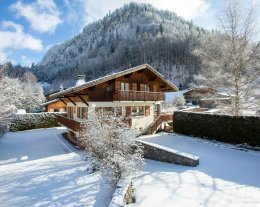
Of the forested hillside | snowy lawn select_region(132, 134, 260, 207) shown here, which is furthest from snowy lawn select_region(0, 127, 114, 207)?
the forested hillside

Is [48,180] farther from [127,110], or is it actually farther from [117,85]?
[117,85]

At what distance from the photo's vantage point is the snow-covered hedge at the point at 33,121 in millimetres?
32812

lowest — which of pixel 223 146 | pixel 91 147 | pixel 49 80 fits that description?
pixel 223 146

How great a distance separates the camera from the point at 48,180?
1238 centimetres

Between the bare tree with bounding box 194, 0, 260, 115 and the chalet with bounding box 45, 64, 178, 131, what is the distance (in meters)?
7.26

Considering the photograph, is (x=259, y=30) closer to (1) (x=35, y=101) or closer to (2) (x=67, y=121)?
(2) (x=67, y=121)

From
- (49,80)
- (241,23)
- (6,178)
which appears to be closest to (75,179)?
(6,178)

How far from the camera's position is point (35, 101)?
180 feet

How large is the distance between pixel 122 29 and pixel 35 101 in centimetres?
14303

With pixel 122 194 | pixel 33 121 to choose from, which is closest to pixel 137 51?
pixel 33 121

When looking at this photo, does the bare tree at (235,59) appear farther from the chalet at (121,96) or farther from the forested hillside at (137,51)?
the forested hillside at (137,51)

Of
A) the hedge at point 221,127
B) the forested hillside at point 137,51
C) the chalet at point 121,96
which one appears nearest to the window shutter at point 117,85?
the chalet at point 121,96

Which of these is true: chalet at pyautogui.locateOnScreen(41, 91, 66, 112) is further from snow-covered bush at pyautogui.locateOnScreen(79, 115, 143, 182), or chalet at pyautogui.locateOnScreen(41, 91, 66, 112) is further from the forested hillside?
the forested hillside

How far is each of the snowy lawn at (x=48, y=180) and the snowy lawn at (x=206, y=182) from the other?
1.94 meters
